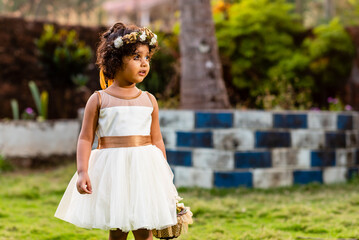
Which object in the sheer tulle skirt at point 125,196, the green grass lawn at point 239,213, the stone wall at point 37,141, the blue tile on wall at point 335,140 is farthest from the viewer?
the stone wall at point 37,141

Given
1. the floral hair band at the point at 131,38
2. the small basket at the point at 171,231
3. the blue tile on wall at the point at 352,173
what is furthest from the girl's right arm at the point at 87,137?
the blue tile on wall at the point at 352,173

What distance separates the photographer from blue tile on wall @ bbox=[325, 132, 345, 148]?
587cm

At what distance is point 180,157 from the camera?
5.61 meters

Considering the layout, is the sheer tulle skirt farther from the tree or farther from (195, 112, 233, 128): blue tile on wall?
the tree

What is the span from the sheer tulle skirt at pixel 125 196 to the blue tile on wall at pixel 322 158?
361cm

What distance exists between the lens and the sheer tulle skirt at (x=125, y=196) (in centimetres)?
238

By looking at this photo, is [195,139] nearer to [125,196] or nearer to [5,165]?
[125,196]

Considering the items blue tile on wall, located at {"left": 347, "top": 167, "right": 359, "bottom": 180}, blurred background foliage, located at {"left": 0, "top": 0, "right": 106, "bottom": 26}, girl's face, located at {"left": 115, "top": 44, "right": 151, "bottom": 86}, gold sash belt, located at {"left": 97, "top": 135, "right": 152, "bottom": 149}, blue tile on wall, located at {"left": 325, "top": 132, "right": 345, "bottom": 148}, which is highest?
blurred background foliage, located at {"left": 0, "top": 0, "right": 106, "bottom": 26}

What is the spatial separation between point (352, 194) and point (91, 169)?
138 inches

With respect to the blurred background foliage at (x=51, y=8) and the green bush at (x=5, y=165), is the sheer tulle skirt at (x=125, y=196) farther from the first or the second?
the blurred background foliage at (x=51, y=8)

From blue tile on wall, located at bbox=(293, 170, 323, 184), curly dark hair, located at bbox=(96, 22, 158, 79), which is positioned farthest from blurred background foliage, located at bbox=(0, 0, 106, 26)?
curly dark hair, located at bbox=(96, 22, 158, 79)

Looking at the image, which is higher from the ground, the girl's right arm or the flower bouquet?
the girl's right arm

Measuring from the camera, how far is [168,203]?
98.4 inches

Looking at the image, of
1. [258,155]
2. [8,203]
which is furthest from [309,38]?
[8,203]
